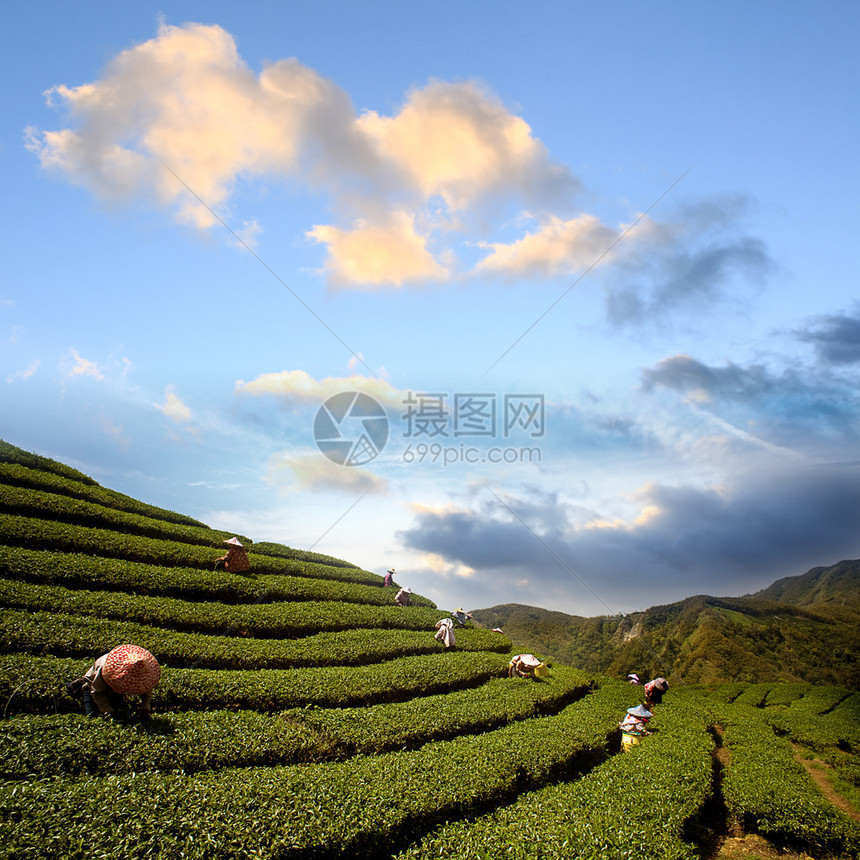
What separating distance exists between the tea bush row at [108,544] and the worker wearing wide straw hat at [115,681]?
10217 millimetres

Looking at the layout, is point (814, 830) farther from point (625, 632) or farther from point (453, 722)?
point (625, 632)

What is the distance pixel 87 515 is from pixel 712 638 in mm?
85158

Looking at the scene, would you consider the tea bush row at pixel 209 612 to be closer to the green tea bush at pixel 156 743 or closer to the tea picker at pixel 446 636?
the tea picker at pixel 446 636

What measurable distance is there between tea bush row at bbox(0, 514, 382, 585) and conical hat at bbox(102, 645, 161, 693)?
11.0 metres

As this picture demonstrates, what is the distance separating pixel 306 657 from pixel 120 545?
1069 centimetres

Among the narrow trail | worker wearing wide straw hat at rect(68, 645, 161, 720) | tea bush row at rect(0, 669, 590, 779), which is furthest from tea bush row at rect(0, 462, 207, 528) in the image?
the narrow trail

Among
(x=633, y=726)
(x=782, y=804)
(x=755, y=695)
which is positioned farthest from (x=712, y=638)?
(x=782, y=804)

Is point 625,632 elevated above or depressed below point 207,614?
below

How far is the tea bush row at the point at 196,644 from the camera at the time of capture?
565 inches

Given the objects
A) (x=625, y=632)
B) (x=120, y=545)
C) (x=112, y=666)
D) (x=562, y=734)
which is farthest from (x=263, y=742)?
(x=625, y=632)

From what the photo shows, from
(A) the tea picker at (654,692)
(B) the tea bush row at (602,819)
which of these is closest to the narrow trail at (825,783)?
(B) the tea bush row at (602,819)

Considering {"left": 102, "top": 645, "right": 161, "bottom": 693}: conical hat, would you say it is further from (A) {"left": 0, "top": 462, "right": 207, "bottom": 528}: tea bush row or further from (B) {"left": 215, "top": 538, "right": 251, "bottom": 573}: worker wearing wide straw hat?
(A) {"left": 0, "top": 462, "right": 207, "bottom": 528}: tea bush row

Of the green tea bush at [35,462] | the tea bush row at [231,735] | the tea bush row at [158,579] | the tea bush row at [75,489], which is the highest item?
the green tea bush at [35,462]

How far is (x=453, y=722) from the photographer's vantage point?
16406 millimetres
